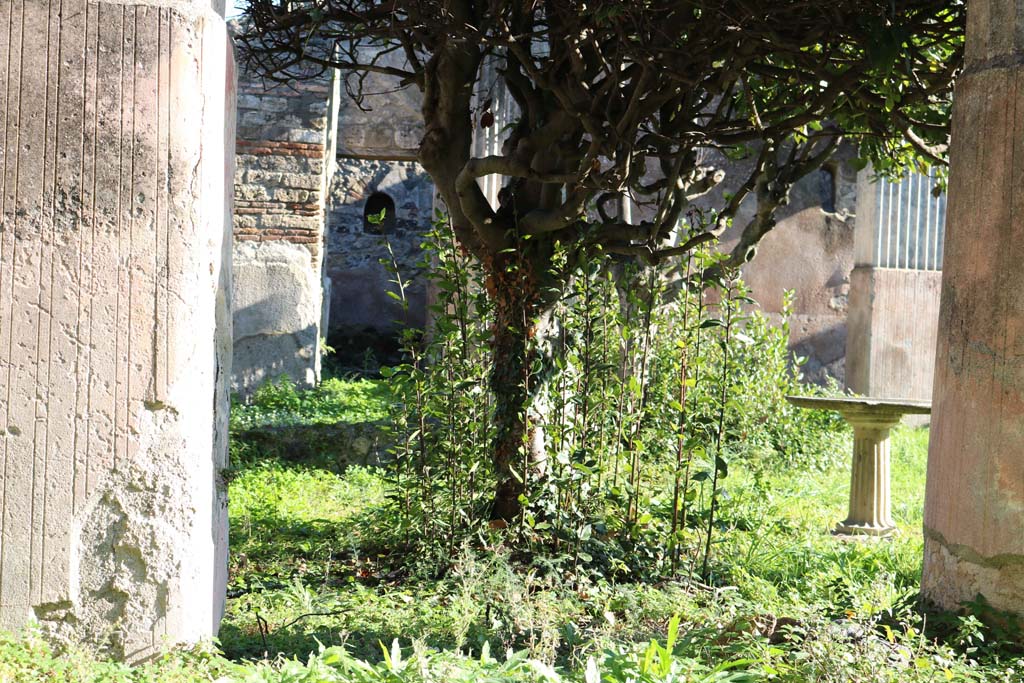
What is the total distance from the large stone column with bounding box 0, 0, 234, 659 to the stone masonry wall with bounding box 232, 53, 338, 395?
6992 millimetres

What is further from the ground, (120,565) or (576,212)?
(576,212)

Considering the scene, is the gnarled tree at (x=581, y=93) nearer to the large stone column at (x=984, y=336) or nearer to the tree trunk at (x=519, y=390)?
the tree trunk at (x=519, y=390)

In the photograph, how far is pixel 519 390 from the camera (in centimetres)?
467

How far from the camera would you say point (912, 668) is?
294cm

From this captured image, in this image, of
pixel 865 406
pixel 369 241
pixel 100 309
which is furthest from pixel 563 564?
pixel 369 241

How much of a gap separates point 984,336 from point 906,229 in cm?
735

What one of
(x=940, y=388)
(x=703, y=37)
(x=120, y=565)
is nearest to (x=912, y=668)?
(x=940, y=388)

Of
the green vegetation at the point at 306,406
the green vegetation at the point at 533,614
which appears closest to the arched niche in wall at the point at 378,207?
the green vegetation at the point at 306,406

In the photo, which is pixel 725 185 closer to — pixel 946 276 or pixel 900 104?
pixel 900 104

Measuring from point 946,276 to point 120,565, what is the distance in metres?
2.74

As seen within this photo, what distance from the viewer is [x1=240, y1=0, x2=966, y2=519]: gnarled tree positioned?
165 inches

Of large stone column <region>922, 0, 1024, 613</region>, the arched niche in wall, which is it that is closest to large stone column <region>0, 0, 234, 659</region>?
large stone column <region>922, 0, 1024, 613</region>

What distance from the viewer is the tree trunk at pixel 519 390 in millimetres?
4621

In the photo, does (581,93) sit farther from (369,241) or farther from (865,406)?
(369,241)
